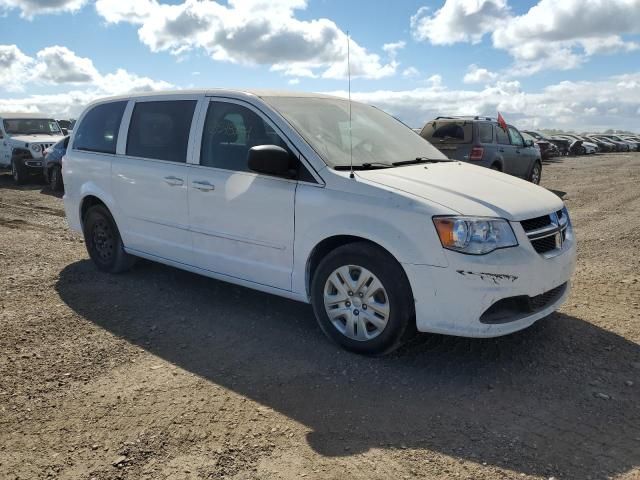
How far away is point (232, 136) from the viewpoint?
15.2 feet

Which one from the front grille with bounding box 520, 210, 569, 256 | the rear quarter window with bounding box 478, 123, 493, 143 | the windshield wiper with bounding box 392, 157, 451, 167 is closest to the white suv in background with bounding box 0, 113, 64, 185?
the rear quarter window with bounding box 478, 123, 493, 143

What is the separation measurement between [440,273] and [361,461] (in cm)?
124

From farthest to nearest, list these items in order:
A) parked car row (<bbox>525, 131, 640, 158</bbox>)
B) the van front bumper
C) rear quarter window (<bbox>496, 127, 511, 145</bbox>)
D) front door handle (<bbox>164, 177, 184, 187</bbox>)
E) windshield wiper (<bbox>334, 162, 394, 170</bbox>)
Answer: parked car row (<bbox>525, 131, 640, 158</bbox>) < rear quarter window (<bbox>496, 127, 511, 145</bbox>) < front door handle (<bbox>164, 177, 184, 187</bbox>) < windshield wiper (<bbox>334, 162, 394, 170</bbox>) < the van front bumper

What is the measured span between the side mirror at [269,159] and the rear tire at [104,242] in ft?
7.94

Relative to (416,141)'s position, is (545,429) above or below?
below

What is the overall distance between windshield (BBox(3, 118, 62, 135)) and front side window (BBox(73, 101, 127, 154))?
11671 mm

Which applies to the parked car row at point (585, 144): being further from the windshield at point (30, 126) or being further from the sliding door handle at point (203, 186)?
the sliding door handle at point (203, 186)

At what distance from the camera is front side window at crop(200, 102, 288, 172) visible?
14.6 ft

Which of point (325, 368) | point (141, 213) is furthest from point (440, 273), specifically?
point (141, 213)

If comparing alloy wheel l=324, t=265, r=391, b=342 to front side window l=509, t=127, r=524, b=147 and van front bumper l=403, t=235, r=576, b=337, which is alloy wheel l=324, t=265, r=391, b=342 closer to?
van front bumper l=403, t=235, r=576, b=337

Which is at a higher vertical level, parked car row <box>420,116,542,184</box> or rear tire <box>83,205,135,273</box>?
parked car row <box>420,116,542,184</box>

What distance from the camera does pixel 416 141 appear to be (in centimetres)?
512

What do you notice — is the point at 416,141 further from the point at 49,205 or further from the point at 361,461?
the point at 49,205

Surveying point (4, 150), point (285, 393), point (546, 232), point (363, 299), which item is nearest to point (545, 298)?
point (546, 232)
